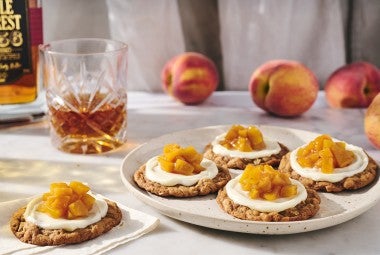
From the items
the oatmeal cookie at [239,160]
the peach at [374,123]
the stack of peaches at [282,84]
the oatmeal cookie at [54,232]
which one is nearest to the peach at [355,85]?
the stack of peaches at [282,84]

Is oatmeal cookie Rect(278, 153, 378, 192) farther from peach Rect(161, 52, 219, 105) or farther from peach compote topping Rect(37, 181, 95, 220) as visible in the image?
peach Rect(161, 52, 219, 105)

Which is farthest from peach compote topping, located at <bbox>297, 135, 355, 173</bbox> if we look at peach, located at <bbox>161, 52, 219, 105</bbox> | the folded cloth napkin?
peach, located at <bbox>161, 52, 219, 105</bbox>

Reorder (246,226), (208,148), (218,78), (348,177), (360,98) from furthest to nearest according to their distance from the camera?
(218,78), (360,98), (208,148), (348,177), (246,226)

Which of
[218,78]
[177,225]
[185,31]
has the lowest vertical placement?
[177,225]

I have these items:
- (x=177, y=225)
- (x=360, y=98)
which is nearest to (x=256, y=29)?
(x=360, y=98)

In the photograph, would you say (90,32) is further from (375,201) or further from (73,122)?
(375,201)

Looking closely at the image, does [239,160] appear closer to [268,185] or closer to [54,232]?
[268,185]
